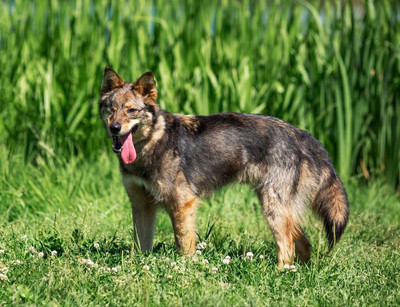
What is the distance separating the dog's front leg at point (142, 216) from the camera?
16.6 feet

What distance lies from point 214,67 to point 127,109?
11.8 ft

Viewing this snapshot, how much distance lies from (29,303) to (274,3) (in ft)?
20.0

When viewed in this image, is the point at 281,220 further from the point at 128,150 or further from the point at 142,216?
the point at 128,150

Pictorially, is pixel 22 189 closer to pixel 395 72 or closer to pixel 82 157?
pixel 82 157

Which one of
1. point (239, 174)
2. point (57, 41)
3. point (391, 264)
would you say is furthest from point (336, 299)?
point (57, 41)

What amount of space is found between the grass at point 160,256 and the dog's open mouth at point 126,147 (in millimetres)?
636

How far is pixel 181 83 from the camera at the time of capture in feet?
26.3

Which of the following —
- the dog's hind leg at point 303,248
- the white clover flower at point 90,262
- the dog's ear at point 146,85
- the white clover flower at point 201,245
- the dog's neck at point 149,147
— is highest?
the dog's ear at point 146,85

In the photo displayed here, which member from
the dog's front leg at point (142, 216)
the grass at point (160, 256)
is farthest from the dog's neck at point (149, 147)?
the grass at point (160, 256)

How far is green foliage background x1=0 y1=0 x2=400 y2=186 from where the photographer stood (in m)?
7.82

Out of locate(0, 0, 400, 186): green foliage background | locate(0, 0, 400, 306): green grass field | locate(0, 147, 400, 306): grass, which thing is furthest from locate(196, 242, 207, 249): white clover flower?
locate(0, 0, 400, 186): green foliage background

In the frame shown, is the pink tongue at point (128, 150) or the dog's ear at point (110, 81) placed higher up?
the dog's ear at point (110, 81)

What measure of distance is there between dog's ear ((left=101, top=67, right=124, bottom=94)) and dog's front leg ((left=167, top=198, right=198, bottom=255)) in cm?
106

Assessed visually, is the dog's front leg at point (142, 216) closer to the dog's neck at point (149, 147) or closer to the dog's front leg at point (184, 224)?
the dog's neck at point (149, 147)
